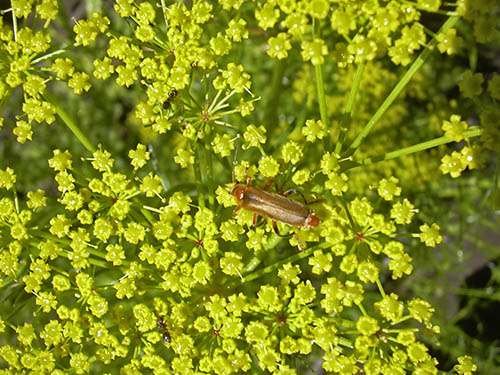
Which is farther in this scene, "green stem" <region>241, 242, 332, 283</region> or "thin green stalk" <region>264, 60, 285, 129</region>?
"thin green stalk" <region>264, 60, 285, 129</region>

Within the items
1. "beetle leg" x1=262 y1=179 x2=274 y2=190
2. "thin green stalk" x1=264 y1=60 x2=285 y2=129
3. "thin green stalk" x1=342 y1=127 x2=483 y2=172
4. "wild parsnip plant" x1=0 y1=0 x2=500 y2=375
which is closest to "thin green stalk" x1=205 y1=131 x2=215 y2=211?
"wild parsnip plant" x1=0 y1=0 x2=500 y2=375

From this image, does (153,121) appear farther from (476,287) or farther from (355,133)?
(476,287)

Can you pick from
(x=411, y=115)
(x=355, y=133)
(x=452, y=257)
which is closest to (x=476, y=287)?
(x=452, y=257)

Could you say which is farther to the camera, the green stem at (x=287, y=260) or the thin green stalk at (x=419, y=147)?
the green stem at (x=287, y=260)

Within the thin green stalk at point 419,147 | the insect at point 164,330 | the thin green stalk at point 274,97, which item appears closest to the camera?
the thin green stalk at point 419,147

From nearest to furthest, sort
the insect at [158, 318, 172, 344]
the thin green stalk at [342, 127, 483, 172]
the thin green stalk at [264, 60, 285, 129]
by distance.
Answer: the thin green stalk at [342, 127, 483, 172]
the insect at [158, 318, 172, 344]
the thin green stalk at [264, 60, 285, 129]

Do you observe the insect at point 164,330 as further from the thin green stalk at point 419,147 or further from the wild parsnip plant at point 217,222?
the thin green stalk at point 419,147

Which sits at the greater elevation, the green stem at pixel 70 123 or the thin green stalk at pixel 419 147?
the thin green stalk at pixel 419 147

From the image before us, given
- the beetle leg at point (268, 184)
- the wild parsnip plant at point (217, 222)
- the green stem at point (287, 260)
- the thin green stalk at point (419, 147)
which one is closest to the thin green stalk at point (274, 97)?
the wild parsnip plant at point (217, 222)

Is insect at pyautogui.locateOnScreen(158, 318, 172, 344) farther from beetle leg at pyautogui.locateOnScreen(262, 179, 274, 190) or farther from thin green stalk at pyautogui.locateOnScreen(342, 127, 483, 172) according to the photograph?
thin green stalk at pyautogui.locateOnScreen(342, 127, 483, 172)
